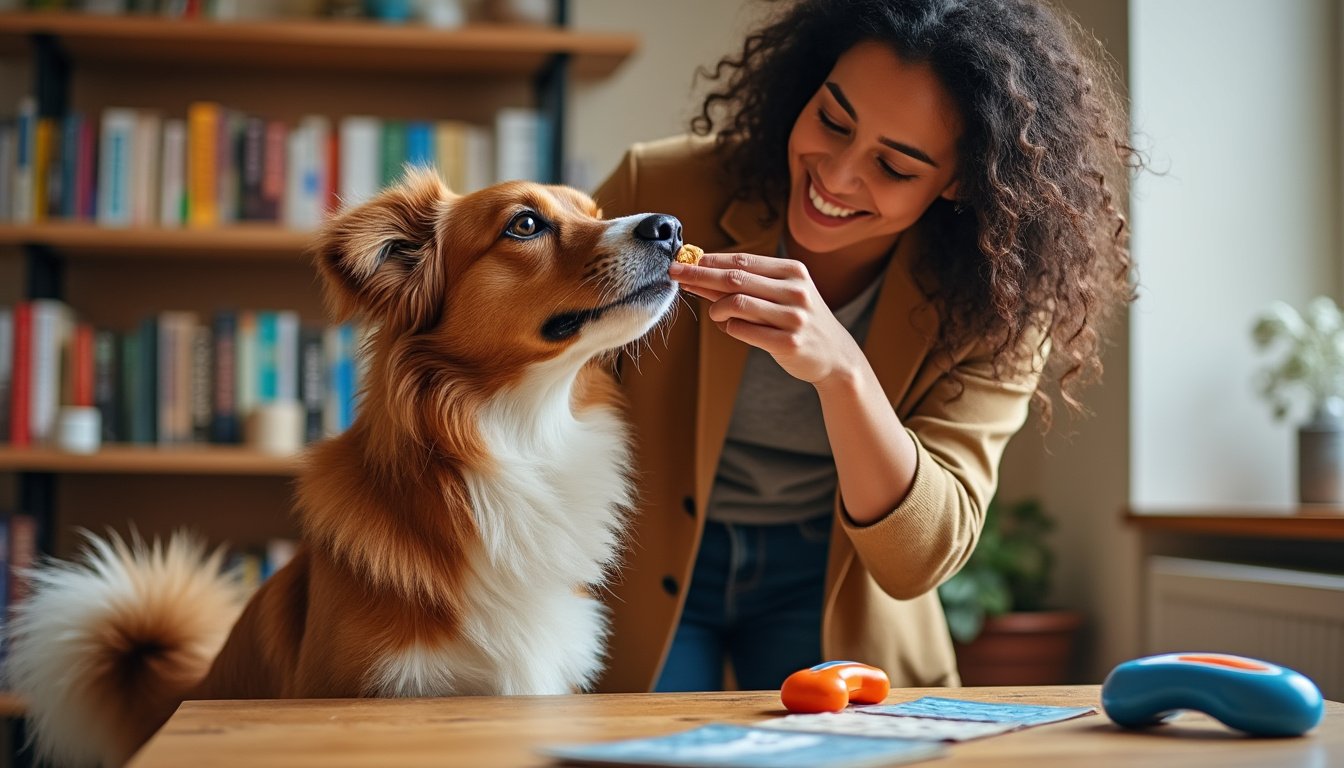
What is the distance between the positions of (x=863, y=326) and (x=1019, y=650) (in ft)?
3.93

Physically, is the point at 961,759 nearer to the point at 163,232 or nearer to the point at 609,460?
the point at 609,460

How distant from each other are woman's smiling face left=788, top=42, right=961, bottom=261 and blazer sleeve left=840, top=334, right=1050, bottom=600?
0.76 ft

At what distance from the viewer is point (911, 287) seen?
1.54 m

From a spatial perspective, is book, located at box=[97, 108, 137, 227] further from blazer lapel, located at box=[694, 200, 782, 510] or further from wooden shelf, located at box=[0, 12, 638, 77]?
blazer lapel, located at box=[694, 200, 782, 510]

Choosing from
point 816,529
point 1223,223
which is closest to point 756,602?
point 816,529

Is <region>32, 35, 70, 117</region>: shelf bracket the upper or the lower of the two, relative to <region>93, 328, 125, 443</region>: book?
upper

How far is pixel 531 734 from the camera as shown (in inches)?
33.5

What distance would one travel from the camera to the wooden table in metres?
0.77

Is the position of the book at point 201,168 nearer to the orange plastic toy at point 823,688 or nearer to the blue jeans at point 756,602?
the blue jeans at point 756,602

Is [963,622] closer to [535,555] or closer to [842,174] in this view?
[842,174]

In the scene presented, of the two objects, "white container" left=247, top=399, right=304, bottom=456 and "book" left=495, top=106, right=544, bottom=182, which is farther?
"book" left=495, top=106, right=544, bottom=182

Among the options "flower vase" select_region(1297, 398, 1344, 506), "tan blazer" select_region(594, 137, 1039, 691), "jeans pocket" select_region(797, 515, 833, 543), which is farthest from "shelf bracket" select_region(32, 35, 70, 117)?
"flower vase" select_region(1297, 398, 1344, 506)

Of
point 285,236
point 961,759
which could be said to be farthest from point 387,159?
point 961,759

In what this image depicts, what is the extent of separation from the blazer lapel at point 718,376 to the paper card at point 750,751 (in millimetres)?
715
